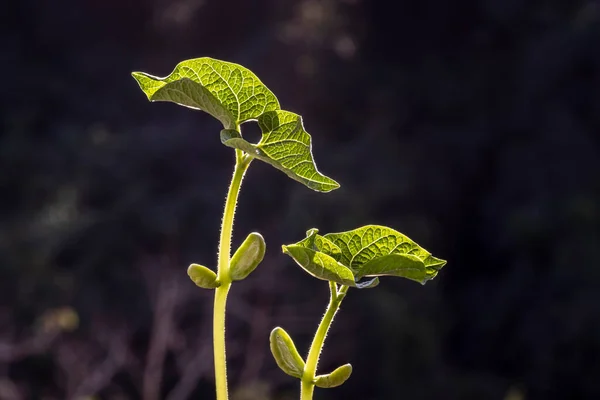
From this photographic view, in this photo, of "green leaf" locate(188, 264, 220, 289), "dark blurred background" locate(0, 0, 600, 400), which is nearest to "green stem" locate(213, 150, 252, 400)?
"green leaf" locate(188, 264, 220, 289)

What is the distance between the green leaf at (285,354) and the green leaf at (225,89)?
0.06m

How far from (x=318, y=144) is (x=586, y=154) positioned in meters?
2.02

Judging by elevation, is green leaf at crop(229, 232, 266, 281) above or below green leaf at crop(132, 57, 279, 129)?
below

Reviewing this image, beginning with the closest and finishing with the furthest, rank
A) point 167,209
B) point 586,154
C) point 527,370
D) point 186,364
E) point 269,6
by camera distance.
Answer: point 186,364, point 167,209, point 527,370, point 586,154, point 269,6

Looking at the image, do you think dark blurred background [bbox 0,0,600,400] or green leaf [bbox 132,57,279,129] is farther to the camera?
dark blurred background [bbox 0,0,600,400]

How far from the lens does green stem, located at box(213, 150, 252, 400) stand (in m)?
0.22

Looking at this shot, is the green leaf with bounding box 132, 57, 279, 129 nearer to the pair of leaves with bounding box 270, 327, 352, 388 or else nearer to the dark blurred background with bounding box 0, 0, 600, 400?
the pair of leaves with bounding box 270, 327, 352, 388

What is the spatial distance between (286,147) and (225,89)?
0.02m

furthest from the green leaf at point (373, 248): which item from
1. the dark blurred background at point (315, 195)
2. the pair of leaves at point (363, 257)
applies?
the dark blurred background at point (315, 195)

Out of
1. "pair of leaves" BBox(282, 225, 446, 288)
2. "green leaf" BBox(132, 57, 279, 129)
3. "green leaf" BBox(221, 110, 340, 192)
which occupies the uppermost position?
"green leaf" BBox(132, 57, 279, 129)

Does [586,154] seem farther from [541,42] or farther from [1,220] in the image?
[1,220]

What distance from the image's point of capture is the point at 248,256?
232 millimetres

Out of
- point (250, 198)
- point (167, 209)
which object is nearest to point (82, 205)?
point (167, 209)

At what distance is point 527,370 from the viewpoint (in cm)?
605
